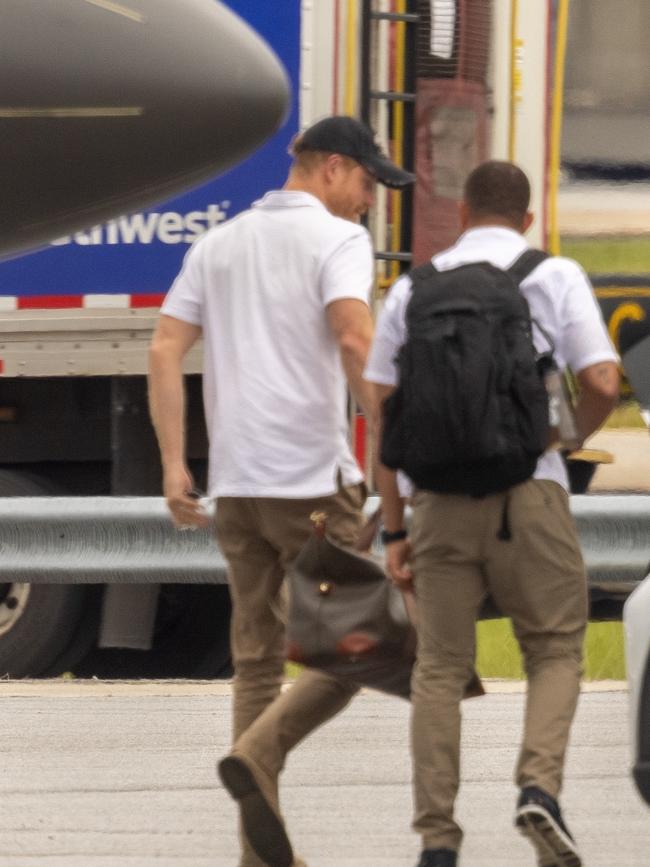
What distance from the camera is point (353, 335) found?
4.52m

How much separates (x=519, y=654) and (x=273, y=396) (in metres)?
3.87

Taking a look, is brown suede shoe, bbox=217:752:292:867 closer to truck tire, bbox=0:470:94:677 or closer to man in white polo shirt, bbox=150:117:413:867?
man in white polo shirt, bbox=150:117:413:867

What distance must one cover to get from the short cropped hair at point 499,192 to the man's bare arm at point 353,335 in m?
0.32

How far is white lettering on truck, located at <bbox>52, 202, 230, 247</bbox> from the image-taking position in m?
7.01

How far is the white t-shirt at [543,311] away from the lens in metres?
4.45

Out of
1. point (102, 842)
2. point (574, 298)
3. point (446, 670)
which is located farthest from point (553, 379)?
point (102, 842)

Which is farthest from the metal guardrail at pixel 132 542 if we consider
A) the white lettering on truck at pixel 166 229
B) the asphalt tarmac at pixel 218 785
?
the white lettering on truck at pixel 166 229

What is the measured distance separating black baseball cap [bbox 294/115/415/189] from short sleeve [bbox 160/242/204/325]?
33cm

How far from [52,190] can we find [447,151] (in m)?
4.36

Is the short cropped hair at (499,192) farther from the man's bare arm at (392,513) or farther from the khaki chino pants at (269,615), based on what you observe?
the khaki chino pants at (269,615)

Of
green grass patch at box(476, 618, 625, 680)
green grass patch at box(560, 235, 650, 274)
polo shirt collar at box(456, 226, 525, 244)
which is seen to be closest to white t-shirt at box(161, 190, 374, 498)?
polo shirt collar at box(456, 226, 525, 244)

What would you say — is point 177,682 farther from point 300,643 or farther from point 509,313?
point 509,313

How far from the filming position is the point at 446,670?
4504 millimetres

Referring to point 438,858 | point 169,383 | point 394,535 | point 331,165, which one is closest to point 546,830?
point 438,858
